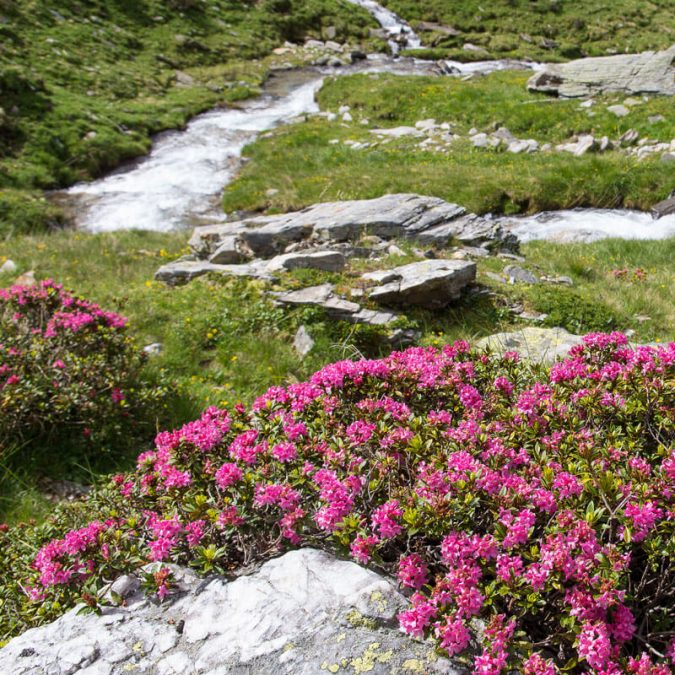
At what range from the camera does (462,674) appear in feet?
7.80

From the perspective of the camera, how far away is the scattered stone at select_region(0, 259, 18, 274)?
1031 cm

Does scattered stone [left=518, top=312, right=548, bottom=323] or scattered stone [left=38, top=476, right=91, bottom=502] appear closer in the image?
scattered stone [left=38, top=476, right=91, bottom=502]

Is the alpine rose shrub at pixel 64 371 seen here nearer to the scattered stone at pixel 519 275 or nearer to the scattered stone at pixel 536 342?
the scattered stone at pixel 536 342

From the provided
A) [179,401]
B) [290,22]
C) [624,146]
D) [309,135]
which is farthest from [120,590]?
[290,22]

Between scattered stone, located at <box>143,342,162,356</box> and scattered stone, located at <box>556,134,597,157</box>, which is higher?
scattered stone, located at <box>556,134,597,157</box>

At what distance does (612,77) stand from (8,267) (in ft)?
78.9

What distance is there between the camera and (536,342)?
7.38 metres

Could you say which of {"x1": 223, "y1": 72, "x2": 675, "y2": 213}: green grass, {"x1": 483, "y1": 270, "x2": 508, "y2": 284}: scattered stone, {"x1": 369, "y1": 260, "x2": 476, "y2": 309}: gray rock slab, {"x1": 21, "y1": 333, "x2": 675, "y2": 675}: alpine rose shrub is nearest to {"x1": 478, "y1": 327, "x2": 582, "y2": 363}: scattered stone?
{"x1": 369, "y1": 260, "x2": 476, "y2": 309}: gray rock slab

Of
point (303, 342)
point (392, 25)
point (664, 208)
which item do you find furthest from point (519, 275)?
point (392, 25)

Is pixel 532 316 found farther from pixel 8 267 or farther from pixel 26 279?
pixel 8 267

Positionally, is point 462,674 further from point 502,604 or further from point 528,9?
point 528,9

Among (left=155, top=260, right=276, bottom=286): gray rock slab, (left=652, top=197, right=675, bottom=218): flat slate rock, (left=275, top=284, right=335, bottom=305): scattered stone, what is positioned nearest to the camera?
(left=275, top=284, right=335, bottom=305): scattered stone

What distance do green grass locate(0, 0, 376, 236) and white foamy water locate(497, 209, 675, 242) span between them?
1379 cm

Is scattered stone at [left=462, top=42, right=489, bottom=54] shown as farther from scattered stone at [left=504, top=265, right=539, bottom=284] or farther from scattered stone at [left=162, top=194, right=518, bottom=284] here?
scattered stone at [left=504, top=265, right=539, bottom=284]
